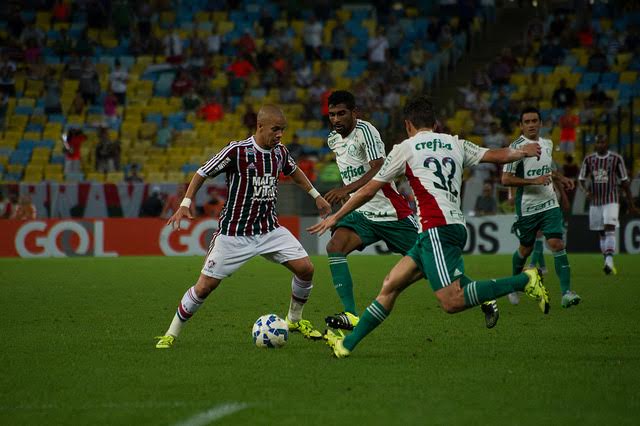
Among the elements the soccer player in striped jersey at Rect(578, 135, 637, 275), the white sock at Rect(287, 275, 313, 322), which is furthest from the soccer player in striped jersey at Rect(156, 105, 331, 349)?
the soccer player in striped jersey at Rect(578, 135, 637, 275)

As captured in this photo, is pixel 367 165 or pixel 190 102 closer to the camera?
pixel 367 165

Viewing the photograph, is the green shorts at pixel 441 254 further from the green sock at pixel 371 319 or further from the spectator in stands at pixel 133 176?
the spectator in stands at pixel 133 176

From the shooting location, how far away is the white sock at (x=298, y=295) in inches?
371

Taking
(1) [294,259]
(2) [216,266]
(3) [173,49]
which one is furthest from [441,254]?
(3) [173,49]

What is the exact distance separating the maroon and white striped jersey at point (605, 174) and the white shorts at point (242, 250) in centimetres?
971

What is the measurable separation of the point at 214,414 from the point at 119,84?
25.0 meters

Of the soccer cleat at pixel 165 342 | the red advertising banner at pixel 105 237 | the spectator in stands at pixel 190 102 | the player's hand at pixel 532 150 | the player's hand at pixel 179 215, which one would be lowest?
the red advertising banner at pixel 105 237

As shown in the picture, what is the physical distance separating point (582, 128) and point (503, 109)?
8.03 feet

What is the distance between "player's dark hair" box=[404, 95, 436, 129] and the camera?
799 centimetres

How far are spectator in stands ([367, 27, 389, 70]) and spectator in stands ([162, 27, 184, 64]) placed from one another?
216 inches

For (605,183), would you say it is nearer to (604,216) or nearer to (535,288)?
(604,216)

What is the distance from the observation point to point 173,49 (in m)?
31.1

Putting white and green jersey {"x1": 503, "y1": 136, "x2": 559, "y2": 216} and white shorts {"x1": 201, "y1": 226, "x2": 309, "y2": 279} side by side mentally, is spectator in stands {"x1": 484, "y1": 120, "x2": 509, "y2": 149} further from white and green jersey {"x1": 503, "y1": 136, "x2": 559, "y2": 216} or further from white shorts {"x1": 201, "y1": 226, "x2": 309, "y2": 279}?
white shorts {"x1": 201, "y1": 226, "x2": 309, "y2": 279}

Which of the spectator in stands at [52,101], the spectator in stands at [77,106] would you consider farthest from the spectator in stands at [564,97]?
the spectator in stands at [52,101]
